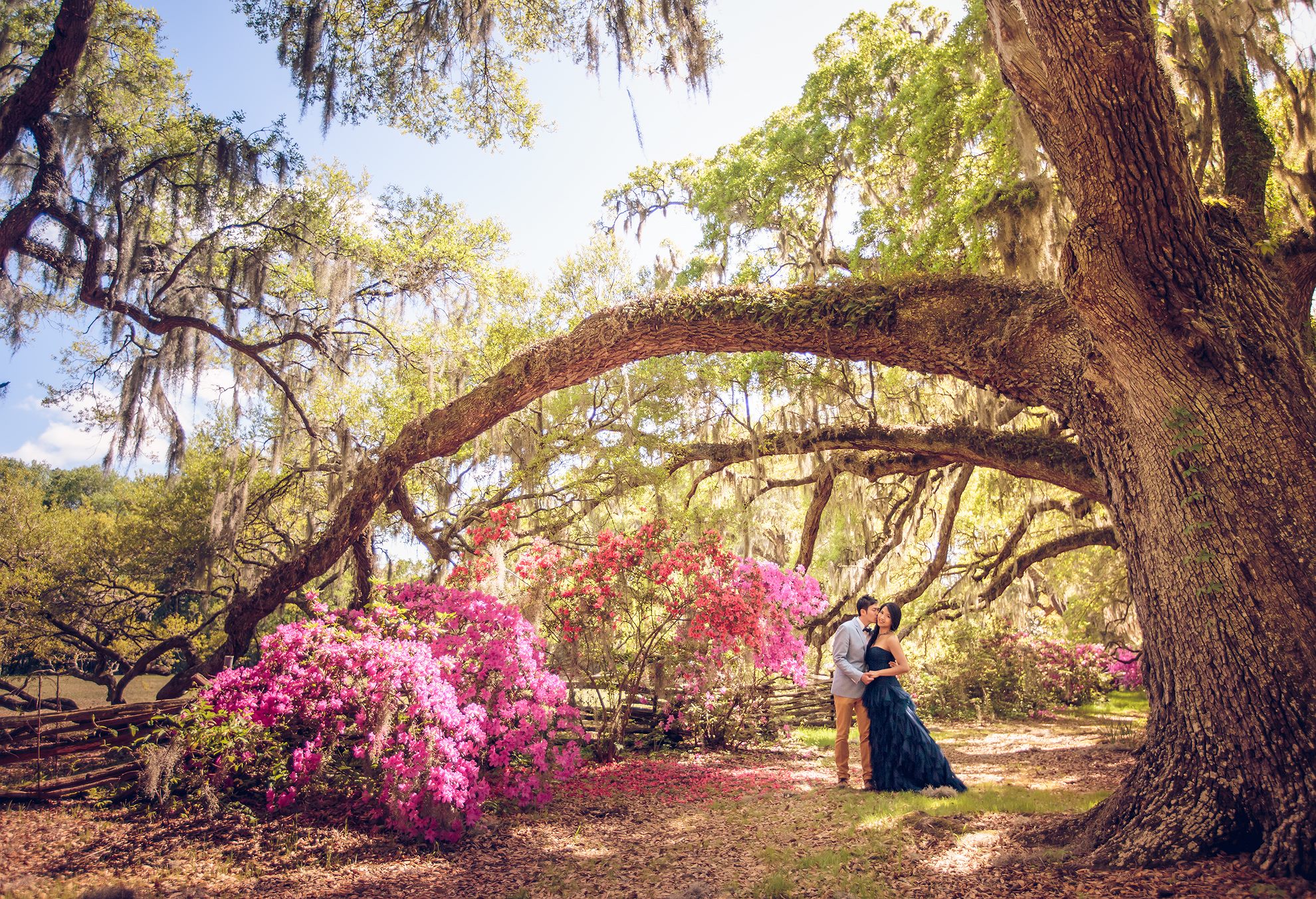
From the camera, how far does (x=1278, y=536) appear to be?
10.1ft

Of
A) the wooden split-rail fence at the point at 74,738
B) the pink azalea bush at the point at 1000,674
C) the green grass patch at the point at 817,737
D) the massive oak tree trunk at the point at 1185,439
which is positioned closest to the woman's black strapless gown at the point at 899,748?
the massive oak tree trunk at the point at 1185,439

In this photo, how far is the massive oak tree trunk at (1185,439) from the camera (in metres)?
2.92

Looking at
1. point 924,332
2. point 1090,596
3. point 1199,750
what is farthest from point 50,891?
point 1090,596

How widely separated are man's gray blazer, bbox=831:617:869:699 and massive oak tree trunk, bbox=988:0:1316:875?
2.08 m

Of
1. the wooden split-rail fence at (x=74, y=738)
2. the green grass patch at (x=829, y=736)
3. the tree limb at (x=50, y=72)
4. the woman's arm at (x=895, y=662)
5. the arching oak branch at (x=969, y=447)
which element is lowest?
the green grass patch at (x=829, y=736)

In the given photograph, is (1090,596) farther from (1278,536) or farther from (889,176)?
(1278,536)

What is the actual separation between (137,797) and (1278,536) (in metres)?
6.97

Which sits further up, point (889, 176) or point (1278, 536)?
point (889, 176)

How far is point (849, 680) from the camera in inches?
212

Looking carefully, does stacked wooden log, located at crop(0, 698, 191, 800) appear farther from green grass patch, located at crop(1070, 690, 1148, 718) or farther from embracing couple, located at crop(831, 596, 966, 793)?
green grass patch, located at crop(1070, 690, 1148, 718)

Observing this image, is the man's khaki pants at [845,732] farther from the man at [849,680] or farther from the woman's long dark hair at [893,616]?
the woman's long dark hair at [893,616]

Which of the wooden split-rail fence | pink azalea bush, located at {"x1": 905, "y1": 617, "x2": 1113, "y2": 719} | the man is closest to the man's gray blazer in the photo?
the man

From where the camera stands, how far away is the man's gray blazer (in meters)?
5.34

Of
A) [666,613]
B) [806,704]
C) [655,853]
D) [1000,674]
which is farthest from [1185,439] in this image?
[1000,674]
